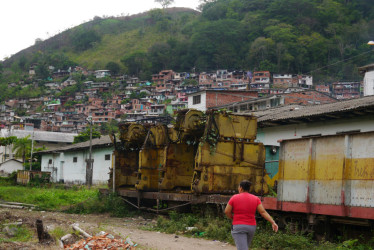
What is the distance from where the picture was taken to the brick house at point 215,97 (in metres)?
40.4

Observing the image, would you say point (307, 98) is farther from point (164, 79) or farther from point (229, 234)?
point (164, 79)

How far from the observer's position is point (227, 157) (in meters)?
12.8

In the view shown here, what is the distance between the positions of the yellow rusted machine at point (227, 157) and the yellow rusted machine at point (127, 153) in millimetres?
5877

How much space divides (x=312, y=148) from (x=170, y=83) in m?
97.4

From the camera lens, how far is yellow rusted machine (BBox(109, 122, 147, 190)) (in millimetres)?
18141

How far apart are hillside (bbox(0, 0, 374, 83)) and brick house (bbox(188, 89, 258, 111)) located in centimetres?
5217

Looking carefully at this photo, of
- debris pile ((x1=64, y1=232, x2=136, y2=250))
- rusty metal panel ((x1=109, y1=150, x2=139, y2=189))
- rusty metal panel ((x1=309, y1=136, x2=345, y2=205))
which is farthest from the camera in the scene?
rusty metal panel ((x1=109, y1=150, x2=139, y2=189))

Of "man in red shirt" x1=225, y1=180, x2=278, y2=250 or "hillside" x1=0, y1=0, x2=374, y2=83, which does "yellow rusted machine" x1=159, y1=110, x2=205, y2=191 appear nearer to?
"man in red shirt" x1=225, y1=180, x2=278, y2=250

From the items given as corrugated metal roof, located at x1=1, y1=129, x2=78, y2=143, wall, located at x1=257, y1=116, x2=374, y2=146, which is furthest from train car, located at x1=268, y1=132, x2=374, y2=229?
corrugated metal roof, located at x1=1, y1=129, x2=78, y2=143

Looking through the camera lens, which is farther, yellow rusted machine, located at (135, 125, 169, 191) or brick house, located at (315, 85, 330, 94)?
brick house, located at (315, 85, 330, 94)

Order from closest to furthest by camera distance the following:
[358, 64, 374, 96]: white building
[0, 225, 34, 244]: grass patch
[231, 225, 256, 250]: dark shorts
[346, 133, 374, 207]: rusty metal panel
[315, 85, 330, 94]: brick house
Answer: [231, 225, 256, 250]: dark shorts
[346, 133, 374, 207]: rusty metal panel
[0, 225, 34, 244]: grass patch
[358, 64, 374, 96]: white building
[315, 85, 330, 94]: brick house

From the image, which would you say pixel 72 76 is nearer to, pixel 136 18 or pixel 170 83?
pixel 170 83

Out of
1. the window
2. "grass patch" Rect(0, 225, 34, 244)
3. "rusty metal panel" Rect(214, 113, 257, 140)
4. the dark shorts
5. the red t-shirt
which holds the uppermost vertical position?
the window

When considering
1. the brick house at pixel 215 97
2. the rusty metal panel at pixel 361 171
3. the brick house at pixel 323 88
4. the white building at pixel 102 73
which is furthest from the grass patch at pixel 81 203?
the white building at pixel 102 73
